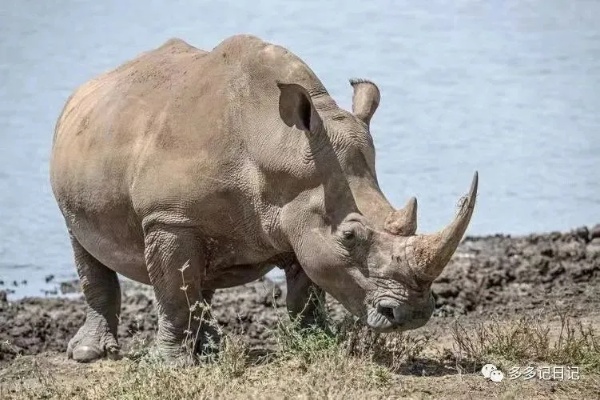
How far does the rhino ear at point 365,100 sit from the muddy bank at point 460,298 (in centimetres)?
260

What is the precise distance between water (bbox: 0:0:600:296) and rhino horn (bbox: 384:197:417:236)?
6418mm

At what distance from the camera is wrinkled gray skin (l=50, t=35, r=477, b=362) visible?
931 cm

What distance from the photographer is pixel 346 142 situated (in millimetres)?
9547

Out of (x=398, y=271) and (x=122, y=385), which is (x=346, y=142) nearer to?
(x=398, y=271)

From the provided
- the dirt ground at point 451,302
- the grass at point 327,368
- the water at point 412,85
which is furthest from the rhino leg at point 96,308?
the water at point 412,85

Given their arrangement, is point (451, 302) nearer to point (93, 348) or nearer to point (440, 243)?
point (93, 348)

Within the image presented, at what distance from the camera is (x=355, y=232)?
30.6ft

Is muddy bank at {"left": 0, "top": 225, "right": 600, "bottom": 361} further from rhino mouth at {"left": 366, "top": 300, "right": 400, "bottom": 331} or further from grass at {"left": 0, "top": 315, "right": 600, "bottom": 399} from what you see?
rhino mouth at {"left": 366, "top": 300, "right": 400, "bottom": 331}

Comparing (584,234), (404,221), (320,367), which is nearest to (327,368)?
(320,367)

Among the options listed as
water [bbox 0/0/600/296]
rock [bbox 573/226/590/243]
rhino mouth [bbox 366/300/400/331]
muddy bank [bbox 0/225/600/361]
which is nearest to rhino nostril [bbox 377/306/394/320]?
rhino mouth [bbox 366/300/400/331]

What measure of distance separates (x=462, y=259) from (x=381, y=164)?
4.50 meters

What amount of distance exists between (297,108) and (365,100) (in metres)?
0.61

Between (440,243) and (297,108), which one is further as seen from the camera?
(297,108)

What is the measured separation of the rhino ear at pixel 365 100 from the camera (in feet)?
32.8
